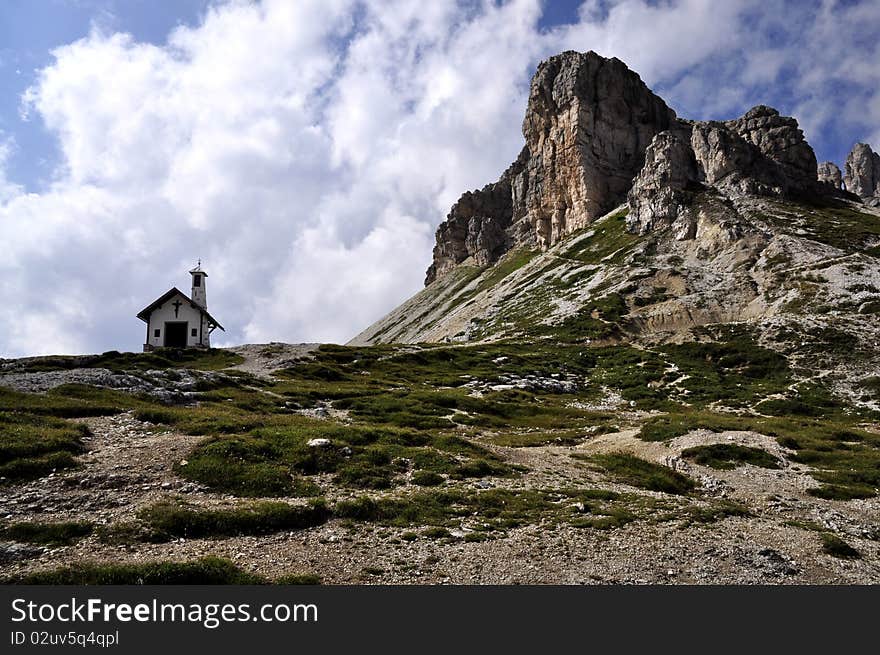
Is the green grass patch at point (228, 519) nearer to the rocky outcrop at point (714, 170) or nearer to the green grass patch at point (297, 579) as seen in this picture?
the green grass patch at point (297, 579)

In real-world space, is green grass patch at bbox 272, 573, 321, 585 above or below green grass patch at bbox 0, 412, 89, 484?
below

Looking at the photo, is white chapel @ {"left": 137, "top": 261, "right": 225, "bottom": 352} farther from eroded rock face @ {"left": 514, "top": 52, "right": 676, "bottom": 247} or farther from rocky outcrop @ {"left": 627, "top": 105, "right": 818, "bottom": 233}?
eroded rock face @ {"left": 514, "top": 52, "right": 676, "bottom": 247}

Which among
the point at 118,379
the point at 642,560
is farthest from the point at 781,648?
the point at 118,379

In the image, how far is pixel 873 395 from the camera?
168 feet

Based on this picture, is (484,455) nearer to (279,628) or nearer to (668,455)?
(668,455)

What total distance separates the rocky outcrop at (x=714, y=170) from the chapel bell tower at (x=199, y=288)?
3902 inches

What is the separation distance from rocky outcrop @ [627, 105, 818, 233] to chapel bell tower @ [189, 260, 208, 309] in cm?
9912

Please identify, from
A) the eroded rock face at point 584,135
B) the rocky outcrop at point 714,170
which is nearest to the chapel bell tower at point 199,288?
the rocky outcrop at point 714,170

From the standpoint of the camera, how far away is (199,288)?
70.8 m

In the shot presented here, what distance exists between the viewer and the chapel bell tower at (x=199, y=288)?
232ft

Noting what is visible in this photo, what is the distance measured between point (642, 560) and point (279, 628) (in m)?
9.36

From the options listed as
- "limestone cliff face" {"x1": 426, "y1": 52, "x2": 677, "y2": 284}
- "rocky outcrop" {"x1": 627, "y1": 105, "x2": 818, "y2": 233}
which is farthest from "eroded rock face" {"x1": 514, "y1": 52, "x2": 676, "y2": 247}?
"rocky outcrop" {"x1": 627, "y1": 105, "x2": 818, "y2": 233}

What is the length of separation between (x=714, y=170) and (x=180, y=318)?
13543 centimetres

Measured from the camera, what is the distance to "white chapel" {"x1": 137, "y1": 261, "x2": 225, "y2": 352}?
68.8 meters
